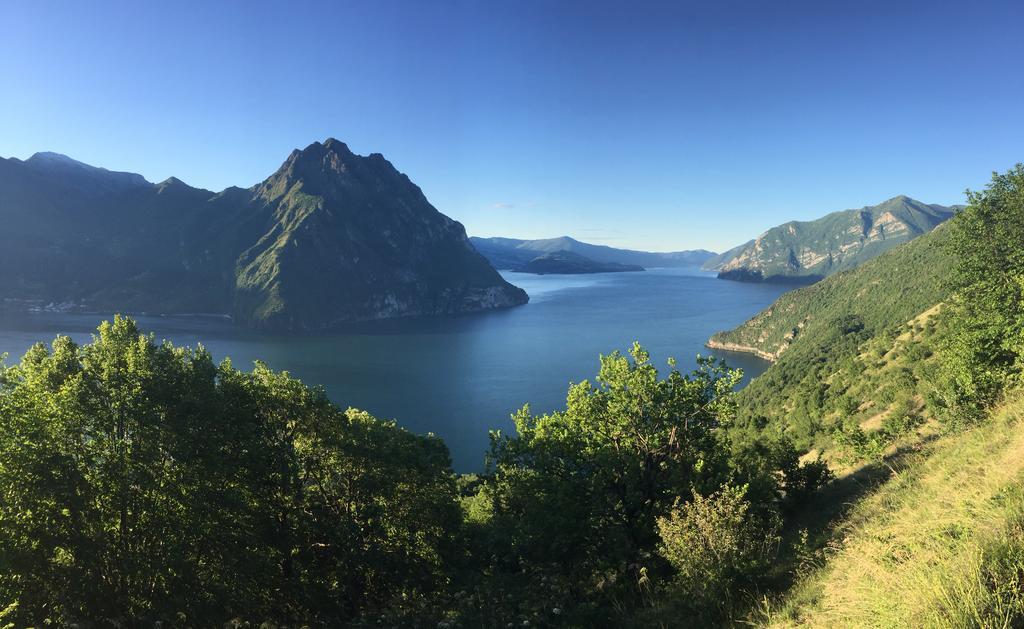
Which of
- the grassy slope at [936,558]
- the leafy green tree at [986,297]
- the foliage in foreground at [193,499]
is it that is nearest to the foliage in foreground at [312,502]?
the foliage in foreground at [193,499]

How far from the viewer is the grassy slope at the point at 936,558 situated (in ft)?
20.6

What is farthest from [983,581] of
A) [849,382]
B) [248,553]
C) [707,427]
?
[849,382]

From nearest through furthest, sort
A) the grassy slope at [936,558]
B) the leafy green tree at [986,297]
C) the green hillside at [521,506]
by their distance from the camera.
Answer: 1. the grassy slope at [936,558]
2. the green hillside at [521,506]
3. the leafy green tree at [986,297]

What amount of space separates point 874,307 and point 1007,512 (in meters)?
205

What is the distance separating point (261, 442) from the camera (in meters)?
20.7

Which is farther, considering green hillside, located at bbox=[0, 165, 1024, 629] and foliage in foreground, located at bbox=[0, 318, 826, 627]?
foliage in foreground, located at bbox=[0, 318, 826, 627]

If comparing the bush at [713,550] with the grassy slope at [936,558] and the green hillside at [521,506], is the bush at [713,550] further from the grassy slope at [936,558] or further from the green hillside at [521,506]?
the grassy slope at [936,558]

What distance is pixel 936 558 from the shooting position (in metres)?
7.64

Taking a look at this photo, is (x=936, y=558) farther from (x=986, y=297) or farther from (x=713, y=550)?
(x=986, y=297)

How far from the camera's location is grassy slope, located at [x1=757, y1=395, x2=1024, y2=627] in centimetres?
627

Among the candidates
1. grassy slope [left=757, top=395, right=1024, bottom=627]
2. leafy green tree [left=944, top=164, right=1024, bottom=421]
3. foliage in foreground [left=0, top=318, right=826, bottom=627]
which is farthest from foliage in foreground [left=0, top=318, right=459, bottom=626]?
leafy green tree [left=944, top=164, right=1024, bottom=421]

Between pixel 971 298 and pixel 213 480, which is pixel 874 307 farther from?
pixel 213 480

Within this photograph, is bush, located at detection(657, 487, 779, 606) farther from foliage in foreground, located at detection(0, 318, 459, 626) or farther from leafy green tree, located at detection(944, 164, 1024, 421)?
leafy green tree, located at detection(944, 164, 1024, 421)

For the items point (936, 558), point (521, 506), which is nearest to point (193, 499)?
point (521, 506)
